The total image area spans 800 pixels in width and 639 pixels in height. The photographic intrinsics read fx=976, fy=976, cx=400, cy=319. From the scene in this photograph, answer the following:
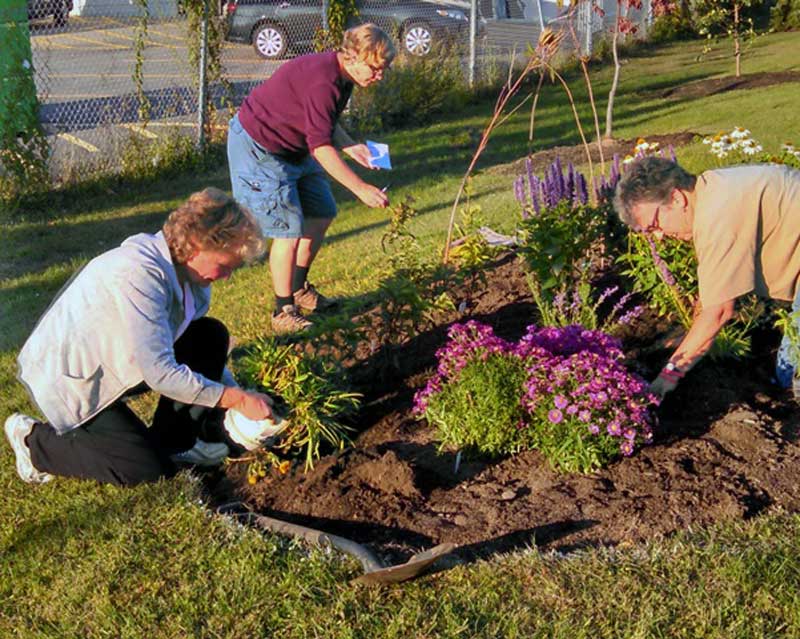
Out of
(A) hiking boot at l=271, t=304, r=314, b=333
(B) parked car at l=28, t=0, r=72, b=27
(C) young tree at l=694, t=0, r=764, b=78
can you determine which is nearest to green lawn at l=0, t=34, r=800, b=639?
(A) hiking boot at l=271, t=304, r=314, b=333

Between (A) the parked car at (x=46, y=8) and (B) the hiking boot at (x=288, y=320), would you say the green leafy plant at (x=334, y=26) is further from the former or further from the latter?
(B) the hiking boot at (x=288, y=320)

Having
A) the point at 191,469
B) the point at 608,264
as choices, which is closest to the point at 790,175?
the point at 608,264

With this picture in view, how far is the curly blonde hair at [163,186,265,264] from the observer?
3625 millimetres

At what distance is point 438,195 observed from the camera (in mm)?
9047

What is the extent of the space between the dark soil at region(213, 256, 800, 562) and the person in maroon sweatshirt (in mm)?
1350

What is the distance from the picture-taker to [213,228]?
3.63 m

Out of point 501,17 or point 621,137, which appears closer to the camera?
point 621,137

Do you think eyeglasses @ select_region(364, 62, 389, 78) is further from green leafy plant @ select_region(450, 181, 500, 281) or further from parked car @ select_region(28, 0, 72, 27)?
parked car @ select_region(28, 0, 72, 27)

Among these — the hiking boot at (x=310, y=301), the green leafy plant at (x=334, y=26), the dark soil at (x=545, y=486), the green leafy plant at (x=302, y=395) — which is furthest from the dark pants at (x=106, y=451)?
the green leafy plant at (x=334, y=26)

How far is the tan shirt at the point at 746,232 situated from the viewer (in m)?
3.81

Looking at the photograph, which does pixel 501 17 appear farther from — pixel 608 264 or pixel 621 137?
pixel 608 264

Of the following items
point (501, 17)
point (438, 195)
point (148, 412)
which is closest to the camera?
point (148, 412)

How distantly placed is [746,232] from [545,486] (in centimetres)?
128

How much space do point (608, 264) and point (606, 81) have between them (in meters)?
10.9
